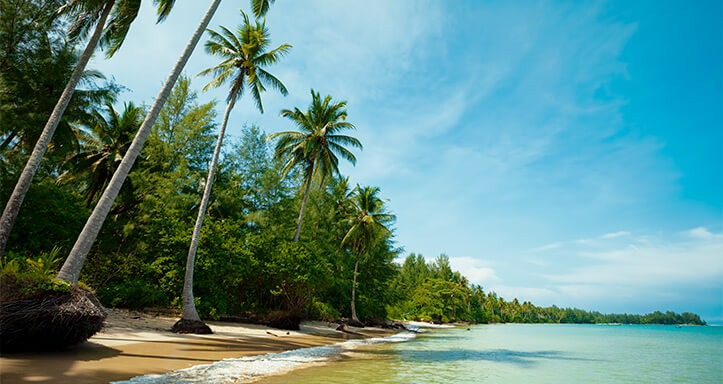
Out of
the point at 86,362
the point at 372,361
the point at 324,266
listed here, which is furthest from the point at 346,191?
the point at 86,362

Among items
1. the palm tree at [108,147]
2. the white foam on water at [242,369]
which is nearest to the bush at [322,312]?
the white foam on water at [242,369]

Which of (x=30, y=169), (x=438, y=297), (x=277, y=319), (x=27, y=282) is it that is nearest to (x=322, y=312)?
(x=277, y=319)

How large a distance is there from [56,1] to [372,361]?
1716cm

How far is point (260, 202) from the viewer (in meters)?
22.2

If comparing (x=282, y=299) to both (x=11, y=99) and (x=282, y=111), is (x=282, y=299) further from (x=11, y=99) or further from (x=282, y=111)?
(x=11, y=99)

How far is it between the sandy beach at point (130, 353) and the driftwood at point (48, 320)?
28cm

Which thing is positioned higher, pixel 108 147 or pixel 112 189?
pixel 108 147

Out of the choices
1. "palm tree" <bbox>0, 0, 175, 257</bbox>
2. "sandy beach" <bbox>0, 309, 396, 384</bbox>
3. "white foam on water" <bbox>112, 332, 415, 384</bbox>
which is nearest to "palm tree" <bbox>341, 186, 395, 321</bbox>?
"sandy beach" <bbox>0, 309, 396, 384</bbox>

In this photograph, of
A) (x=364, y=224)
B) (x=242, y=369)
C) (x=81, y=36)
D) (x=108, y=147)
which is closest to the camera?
(x=242, y=369)

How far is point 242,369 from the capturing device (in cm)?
760

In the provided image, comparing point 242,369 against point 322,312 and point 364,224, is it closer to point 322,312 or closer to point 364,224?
point 322,312

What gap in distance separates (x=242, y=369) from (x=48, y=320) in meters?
3.80

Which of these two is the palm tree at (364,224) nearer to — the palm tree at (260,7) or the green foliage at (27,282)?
the palm tree at (260,7)

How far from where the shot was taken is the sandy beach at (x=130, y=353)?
5.45 m
